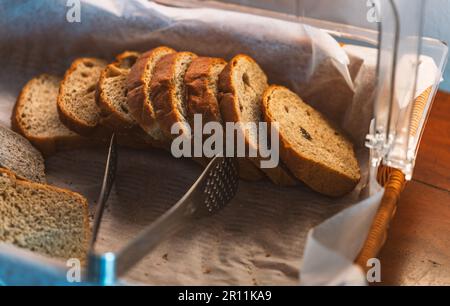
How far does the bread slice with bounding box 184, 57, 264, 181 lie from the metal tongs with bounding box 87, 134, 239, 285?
0.04 metres

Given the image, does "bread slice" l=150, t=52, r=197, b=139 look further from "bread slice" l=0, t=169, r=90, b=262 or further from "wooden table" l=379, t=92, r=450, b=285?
"wooden table" l=379, t=92, r=450, b=285

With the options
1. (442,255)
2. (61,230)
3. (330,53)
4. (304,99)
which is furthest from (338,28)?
(61,230)

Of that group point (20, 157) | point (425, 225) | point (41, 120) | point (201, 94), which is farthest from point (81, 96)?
point (425, 225)

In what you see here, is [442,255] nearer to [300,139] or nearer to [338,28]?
[300,139]

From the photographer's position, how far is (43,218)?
1567 mm

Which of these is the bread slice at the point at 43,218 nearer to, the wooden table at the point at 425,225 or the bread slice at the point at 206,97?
the bread slice at the point at 206,97

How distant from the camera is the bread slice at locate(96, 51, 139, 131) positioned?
5.87 feet

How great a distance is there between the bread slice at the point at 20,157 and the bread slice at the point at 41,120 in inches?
1.4

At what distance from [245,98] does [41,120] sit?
0.62m

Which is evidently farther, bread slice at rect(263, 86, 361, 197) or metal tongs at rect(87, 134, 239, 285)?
bread slice at rect(263, 86, 361, 197)

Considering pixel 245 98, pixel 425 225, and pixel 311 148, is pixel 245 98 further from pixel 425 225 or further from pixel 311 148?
pixel 425 225

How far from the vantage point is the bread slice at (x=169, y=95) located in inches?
66.6

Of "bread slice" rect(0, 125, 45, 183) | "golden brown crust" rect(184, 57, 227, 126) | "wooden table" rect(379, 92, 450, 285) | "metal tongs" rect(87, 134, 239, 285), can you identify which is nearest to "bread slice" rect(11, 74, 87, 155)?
"bread slice" rect(0, 125, 45, 183)

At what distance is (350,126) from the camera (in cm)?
189
